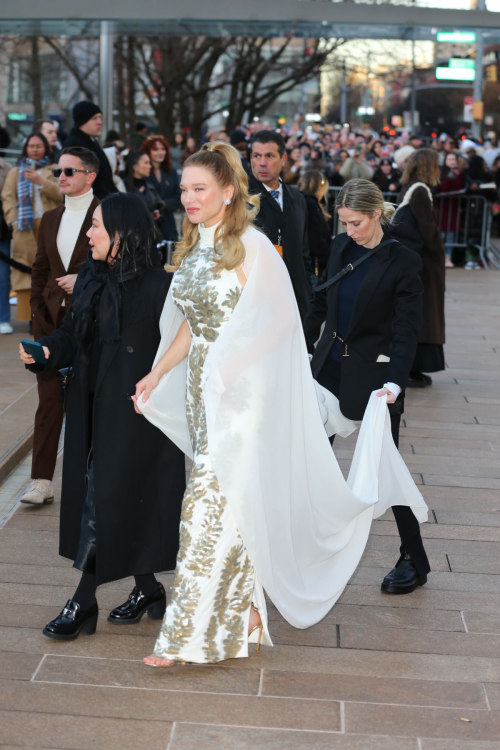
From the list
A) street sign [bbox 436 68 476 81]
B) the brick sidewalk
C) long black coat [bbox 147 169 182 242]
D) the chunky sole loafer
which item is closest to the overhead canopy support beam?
long black coat [bbox 147 169 182 242]

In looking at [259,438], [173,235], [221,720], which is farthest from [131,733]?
[173,235]

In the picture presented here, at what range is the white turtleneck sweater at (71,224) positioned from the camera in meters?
5.94

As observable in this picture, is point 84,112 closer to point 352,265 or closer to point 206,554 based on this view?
point 352,265

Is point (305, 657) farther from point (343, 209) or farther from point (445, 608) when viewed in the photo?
point (343, 209)

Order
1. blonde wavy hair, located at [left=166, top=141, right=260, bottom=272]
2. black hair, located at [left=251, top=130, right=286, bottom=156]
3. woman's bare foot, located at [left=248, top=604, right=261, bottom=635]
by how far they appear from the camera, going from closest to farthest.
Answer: blonde wavy hair, located at [left=166, top=141, right=260, bottom=272] < woman's bare foot, located at [left=248, top=604, right=261, bottom=635] < black hair, located at [left=251, top=130, right=286, bottom=156]

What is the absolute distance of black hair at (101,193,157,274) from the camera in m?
4.10

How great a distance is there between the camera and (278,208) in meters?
7.02

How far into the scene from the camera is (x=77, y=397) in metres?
4.27

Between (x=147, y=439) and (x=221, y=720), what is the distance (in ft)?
3.74

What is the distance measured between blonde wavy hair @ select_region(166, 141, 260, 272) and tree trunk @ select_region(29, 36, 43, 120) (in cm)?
2419

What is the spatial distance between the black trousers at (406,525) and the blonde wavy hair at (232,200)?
3.88ft

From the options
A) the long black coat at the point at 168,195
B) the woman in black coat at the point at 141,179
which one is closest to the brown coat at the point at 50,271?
the woman in black coat at the point at 141,179

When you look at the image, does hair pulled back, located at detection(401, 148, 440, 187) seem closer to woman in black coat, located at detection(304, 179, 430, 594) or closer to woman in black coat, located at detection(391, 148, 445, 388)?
woman in black coat, located at detection(391, 148, 445, 388)

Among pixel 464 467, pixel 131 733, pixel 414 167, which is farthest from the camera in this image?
pixel 414 167
